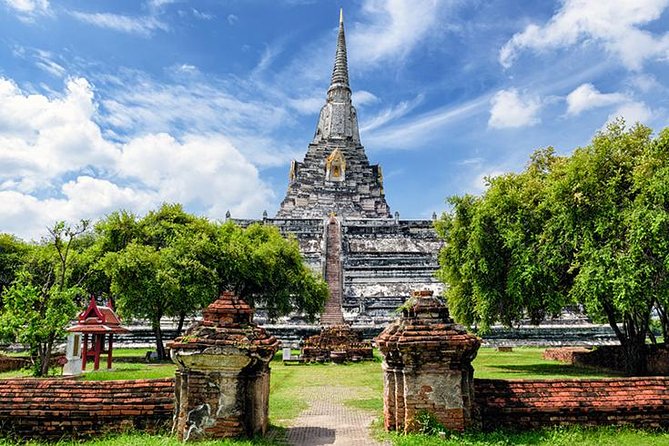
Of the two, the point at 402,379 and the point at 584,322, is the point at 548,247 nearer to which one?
the point at 402,379

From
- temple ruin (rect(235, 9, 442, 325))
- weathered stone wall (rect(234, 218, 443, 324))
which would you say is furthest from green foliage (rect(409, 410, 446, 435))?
temple ruin (rect(235, 9, 442, 325))

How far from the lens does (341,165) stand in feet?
213

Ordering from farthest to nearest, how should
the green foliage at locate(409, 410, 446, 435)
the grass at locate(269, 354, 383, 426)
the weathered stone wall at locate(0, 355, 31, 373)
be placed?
the weathered stone wall at locate(0, 355, 31, 373)
the grass at locate(269, 354, 383, 426)
the green foliage at locate(409, 410, 446, 435)

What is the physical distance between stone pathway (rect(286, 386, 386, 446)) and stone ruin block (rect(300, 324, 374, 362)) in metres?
9.88

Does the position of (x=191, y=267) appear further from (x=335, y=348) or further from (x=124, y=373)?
(x=124, y=373)

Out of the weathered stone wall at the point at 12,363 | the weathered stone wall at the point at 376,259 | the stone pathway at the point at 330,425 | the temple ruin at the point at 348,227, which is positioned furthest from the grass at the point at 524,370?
the weathered stone wall at the point at 12,363

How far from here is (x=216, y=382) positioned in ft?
22.0

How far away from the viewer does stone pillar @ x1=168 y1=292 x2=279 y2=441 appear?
662 cm

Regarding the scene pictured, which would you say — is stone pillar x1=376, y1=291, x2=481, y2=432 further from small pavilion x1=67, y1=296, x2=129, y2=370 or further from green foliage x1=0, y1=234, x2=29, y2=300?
green foliage x1=0, y1=234, x2=29, y2=300

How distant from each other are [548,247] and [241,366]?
12245 millimetres

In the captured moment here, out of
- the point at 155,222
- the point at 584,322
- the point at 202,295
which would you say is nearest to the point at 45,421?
the point at 202,295

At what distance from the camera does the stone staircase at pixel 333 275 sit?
109ft

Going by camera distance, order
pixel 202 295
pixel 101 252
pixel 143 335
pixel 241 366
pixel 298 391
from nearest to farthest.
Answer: pixel 241 366, pixel 298 391, pixel 202 295, pixel 101 252, pixel 143 335

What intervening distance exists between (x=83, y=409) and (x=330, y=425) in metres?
3.59
